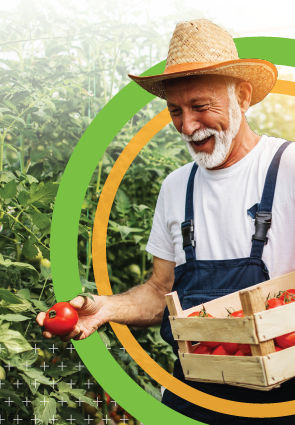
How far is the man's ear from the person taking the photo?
9.05 ft

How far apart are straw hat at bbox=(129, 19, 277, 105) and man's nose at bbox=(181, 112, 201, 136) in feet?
0.56

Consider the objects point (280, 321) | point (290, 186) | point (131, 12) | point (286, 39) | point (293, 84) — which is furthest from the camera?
point (131, 12)

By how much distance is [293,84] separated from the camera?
11.3 feet

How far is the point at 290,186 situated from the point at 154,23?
1.78 metres

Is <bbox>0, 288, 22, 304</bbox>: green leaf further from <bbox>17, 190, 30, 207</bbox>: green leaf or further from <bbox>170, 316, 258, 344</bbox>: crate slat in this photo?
<bbox>170, 316, 258, 344</bbox>: crate slat

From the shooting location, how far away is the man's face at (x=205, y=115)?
260 cm

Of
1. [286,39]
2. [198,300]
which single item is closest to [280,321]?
[198,300]

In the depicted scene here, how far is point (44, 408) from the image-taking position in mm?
2658

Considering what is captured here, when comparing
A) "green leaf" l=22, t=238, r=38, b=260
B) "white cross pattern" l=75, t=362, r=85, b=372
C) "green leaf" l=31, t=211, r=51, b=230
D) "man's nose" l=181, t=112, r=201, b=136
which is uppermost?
"man's nose" l=181, t=112, r=201, b=136

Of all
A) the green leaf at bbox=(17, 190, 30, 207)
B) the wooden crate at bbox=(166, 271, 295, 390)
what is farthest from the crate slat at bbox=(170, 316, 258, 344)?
the green leaf at bbox=(17, 190, 30, 207)

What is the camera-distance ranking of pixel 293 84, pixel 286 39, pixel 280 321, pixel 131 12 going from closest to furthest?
pixel 280 321, pixel 286 39, pixel 293 84, pixel 131 12

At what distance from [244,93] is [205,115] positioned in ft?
0.97

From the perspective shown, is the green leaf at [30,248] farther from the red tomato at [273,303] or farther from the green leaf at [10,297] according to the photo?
the red tomato at [273,303]

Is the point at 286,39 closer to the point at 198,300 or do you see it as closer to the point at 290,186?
the point at 290,186
